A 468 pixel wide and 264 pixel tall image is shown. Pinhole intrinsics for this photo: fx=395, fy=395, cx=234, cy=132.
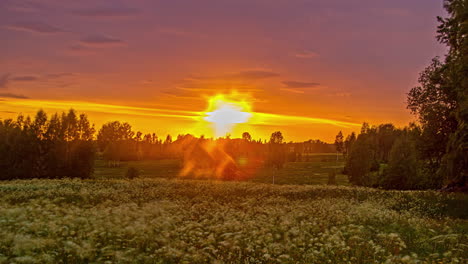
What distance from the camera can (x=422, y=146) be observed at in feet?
139

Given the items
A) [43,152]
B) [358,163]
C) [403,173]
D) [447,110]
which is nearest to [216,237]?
[447,110]

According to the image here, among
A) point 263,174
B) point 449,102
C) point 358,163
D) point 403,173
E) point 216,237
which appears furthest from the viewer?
point 263,174

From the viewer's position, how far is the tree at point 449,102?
30359 millimetres

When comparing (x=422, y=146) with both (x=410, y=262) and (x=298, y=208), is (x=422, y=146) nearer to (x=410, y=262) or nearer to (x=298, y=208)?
(x=298, y=208)

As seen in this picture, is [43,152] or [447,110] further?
[43,152]

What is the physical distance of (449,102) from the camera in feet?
133

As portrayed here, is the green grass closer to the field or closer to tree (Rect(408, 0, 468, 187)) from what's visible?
tree (Rect(408, 0, 468, 187))

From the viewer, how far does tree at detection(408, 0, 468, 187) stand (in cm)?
3036

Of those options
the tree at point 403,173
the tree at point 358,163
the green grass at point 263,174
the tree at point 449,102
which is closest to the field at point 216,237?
the tree at point 449,102

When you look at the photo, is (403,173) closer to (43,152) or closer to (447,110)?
(447,110)

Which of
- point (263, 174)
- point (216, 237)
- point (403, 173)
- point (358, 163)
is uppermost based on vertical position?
point (358, 163)

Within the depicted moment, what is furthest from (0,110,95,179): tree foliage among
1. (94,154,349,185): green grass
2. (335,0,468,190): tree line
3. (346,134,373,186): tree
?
(335,0,468,190): tree line

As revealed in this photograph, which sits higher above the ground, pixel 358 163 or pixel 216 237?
pixel 358 163

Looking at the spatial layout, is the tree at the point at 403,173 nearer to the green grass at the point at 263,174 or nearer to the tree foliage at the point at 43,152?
the green grass at the point at 263,174
